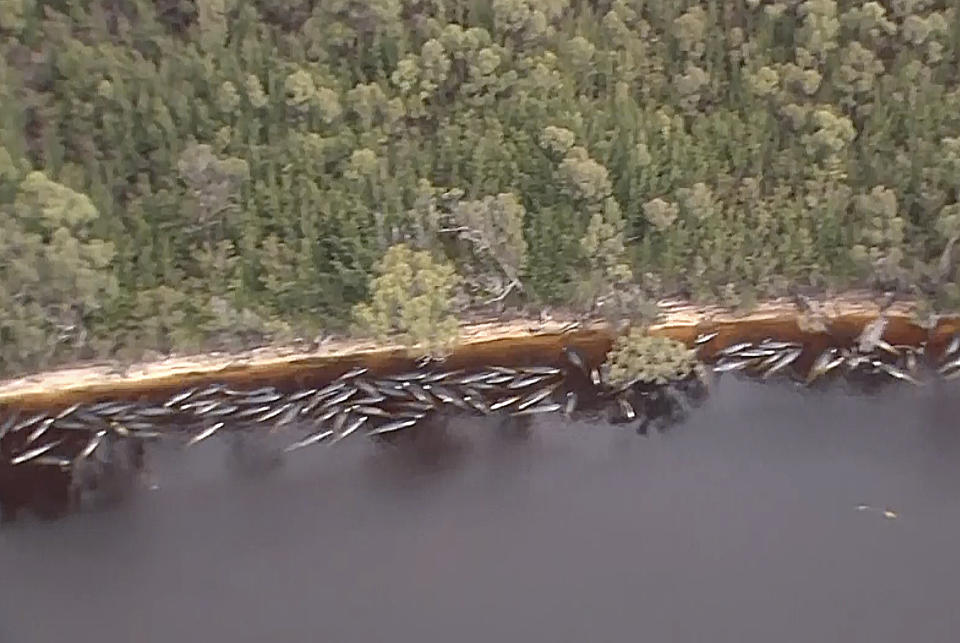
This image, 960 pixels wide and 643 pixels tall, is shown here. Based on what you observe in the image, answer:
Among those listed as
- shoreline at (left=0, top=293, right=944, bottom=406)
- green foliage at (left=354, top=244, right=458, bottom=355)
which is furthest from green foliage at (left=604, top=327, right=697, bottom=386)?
green foliage at (left=354, top=244, right=458, bottom=355)

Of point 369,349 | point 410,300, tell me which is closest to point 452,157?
point 410,300

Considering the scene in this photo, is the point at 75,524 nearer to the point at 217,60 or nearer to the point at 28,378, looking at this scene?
the point at 28,378

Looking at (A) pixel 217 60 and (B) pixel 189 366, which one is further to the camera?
(B) pixel 189 366

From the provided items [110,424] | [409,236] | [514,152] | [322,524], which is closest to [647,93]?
[514,152]

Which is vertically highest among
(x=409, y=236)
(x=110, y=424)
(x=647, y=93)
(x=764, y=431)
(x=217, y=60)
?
(x=217, y=60)

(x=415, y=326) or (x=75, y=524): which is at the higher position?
(x=415, y=326)

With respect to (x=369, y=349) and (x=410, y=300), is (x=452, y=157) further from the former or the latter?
(x=369, y=349)
